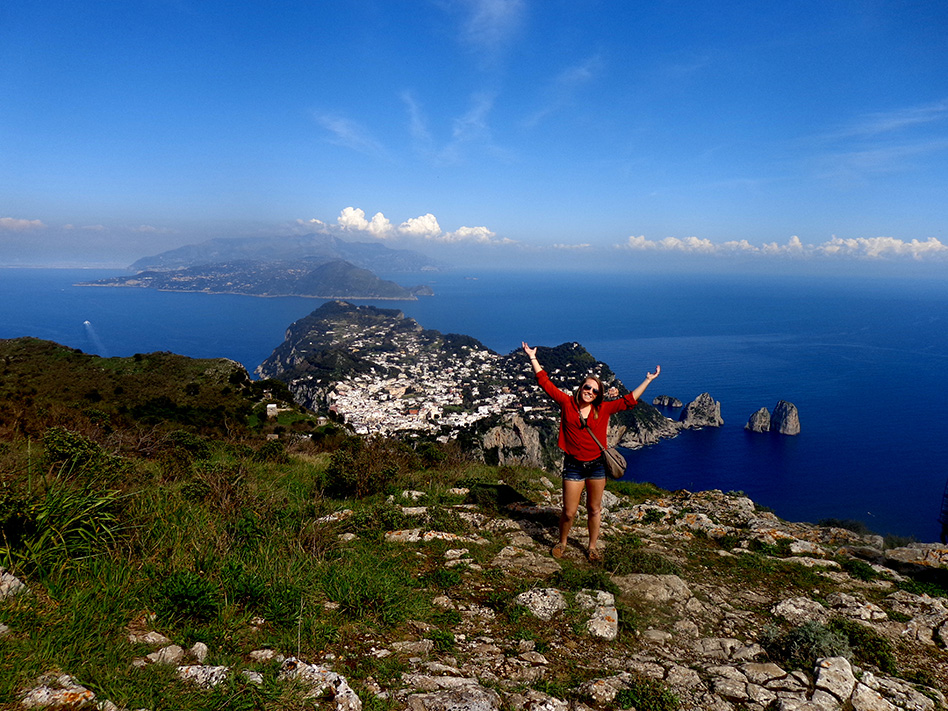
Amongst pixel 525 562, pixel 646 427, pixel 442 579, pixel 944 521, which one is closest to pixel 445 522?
pixel 525 562

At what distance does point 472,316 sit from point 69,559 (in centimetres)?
19350

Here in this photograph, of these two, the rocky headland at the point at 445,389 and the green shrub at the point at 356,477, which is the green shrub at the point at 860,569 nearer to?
the green shrub at the point at 356,477

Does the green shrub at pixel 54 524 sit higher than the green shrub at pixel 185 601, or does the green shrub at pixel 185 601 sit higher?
the green shrub at pixel 54 524

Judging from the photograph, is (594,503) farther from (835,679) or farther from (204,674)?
(204,674)

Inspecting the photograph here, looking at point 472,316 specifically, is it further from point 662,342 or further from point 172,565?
point 172,565

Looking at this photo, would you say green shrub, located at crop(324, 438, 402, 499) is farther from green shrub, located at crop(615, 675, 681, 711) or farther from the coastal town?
the coastal town

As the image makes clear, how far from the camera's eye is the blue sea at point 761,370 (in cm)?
5588

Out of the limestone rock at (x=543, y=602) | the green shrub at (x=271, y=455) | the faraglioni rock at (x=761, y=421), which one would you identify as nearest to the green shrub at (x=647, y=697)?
the limestone rock at (x=543, y=602)

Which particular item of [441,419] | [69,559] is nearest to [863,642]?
[69,559]

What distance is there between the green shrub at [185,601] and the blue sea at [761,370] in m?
38.3

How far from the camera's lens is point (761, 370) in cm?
10531

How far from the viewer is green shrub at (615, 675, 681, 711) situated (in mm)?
2914

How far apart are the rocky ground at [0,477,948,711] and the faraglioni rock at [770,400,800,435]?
7799cm

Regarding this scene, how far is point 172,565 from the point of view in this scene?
330cm
